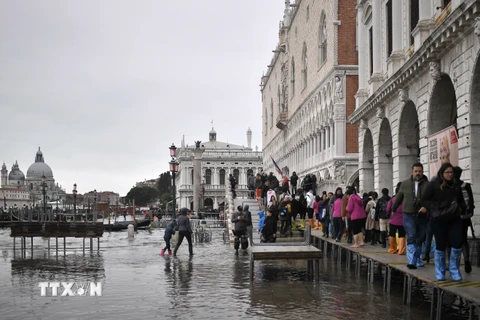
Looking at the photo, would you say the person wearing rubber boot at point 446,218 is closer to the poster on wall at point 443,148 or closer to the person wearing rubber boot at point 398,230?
the person wearing rubber boot at point 398,230

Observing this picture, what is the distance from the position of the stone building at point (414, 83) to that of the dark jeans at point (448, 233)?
6.22 meters

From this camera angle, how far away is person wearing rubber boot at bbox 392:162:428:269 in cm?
1155

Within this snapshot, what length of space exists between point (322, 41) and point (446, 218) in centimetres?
3936

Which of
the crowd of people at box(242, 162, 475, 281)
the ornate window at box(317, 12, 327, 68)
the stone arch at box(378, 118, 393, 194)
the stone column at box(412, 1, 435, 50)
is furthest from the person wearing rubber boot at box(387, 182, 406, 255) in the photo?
the ornate window at box(317, 12, 327, 68)

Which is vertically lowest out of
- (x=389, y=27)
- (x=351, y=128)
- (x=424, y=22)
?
(x=351, y=128)

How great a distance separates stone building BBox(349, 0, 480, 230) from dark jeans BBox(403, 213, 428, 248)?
176 inches

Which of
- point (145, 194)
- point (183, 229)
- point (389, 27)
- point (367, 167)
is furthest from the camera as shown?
point (145, 194)

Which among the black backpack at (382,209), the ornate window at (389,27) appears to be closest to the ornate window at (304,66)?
the ornate window at (389,27)

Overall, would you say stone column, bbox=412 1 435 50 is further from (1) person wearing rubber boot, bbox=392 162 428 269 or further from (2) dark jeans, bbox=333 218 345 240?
(1) person wearing rubber boot, bbox=392 162 428 269

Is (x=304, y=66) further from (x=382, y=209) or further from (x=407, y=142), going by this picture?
(x=382, y=209)

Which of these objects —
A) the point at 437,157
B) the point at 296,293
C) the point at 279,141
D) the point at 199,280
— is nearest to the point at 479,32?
the point at 437,157

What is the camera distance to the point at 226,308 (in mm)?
11055

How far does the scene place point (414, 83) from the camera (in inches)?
835

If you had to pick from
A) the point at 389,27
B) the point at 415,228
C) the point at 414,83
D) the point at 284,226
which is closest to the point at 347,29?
the point at 389,27
